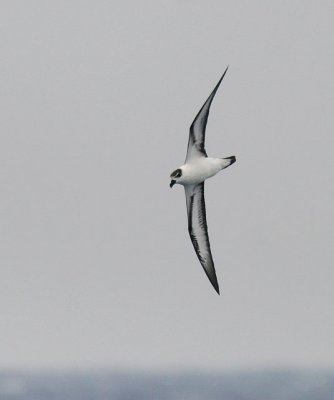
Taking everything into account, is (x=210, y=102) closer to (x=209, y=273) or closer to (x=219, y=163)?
(x=219, y=163)

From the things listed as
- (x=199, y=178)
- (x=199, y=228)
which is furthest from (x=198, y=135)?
(x=199, y=228)

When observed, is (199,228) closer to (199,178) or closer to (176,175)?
(199,178)

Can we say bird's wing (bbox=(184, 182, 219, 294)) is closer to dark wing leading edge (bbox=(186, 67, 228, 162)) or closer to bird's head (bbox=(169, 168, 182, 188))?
bird's head (bbox=(169, 168, 182, 188))

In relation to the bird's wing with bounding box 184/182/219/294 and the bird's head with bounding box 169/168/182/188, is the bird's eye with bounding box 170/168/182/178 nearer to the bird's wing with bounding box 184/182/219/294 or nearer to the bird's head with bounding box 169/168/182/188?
the bird's head with bounding box 169/168/182/188

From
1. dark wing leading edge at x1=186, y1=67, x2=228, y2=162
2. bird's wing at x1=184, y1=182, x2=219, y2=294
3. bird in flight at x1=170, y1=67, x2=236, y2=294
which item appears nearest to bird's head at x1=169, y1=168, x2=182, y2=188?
bird in flight at x1=170, y1=67, x2=236, y2=294

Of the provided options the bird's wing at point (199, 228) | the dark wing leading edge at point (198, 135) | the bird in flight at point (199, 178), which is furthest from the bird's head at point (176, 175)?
the bird's wing at point (199, 228)

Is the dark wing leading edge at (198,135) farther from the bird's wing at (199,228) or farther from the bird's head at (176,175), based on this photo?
the bird's wing at (199,228)

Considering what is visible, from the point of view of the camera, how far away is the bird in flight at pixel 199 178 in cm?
4166

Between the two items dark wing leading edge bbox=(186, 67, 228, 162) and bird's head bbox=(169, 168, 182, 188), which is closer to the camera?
dark wing leading edge bbox=(186, 67, 228, 162)

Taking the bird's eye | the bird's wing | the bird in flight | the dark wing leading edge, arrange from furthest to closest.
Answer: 1. the bird's wing
2. the bird's eye
3. the bird in flight
4. the dark wing leading edge

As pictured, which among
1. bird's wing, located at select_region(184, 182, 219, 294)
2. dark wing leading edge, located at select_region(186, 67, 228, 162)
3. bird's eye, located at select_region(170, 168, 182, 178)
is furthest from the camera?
bird's wing, located at select_region(184, 182, 219, 294)

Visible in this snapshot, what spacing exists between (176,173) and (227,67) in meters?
9.90

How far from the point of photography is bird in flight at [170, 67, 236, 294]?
137 ft

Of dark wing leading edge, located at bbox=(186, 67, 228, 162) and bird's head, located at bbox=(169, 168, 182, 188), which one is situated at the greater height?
dark wing leading edge, located at bbox=(186, 67, 228, 162)
